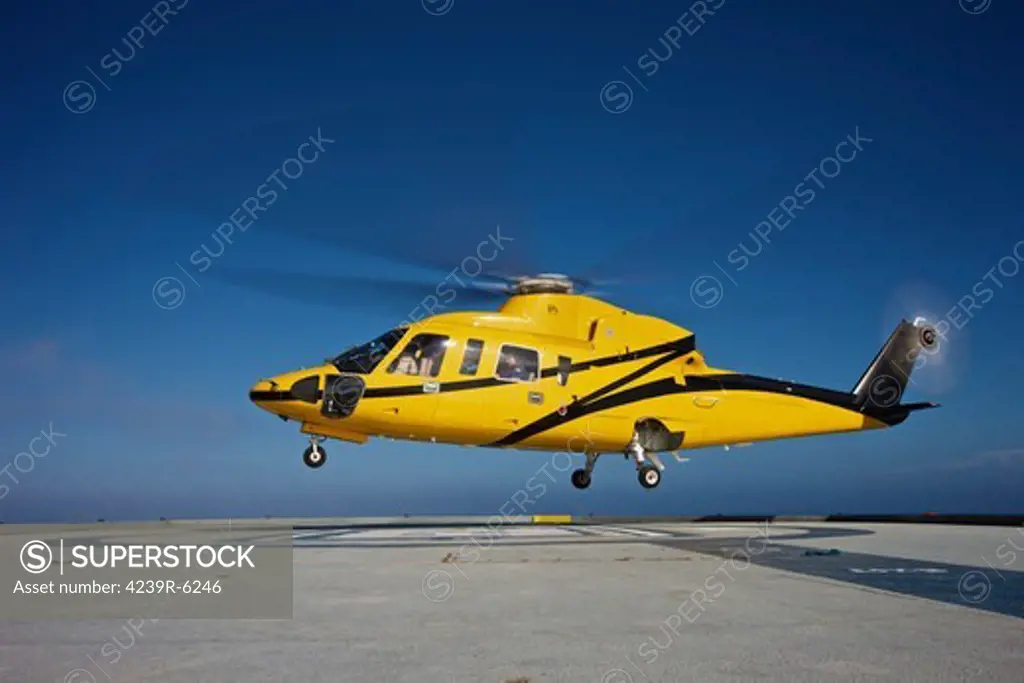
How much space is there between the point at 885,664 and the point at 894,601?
10.8ft

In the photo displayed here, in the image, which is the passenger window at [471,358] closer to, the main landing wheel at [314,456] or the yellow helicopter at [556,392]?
the yellow helicopter at [556,392]

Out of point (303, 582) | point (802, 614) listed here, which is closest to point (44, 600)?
point (303, 582)

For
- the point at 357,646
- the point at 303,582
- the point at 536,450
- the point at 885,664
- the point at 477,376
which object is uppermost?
the point at 477,376

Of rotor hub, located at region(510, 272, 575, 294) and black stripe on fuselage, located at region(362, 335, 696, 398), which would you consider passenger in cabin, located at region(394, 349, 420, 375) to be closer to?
black stripe on fuselage, located at region(362, 335, 696, 398)

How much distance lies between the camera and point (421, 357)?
2198 cm

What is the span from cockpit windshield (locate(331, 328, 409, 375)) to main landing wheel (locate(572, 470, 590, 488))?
892 cm

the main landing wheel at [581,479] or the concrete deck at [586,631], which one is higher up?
the main landing wheel at [581,479]

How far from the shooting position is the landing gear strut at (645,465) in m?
25.0

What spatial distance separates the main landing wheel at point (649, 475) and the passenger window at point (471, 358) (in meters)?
6.74

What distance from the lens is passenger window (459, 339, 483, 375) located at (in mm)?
22234

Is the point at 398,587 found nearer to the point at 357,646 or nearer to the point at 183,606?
the point at 183,606

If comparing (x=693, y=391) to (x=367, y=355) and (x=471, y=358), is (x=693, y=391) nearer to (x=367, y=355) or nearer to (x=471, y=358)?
(x=471, y=358)

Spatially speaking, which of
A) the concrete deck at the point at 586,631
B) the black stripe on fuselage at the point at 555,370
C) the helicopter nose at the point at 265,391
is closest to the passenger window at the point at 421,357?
the black stripe on fuselage at the point at 555,370

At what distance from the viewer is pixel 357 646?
21.0 ft
